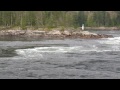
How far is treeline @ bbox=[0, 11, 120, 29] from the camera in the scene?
81.0 m

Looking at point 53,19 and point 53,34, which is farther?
point 53,19

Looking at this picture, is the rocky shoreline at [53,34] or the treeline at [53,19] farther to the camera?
the treeline at [53,19]

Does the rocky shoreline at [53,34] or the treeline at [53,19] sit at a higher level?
the treeline at [53,19]

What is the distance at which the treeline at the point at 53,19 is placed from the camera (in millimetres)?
81000

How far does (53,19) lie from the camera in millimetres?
89250

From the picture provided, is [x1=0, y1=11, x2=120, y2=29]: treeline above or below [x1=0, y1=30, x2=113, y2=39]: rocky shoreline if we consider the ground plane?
above

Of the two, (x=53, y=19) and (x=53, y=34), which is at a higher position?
(x=53, y=19)

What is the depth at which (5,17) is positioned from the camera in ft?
268

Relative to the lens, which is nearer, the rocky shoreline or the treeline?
the rocky shoreline
